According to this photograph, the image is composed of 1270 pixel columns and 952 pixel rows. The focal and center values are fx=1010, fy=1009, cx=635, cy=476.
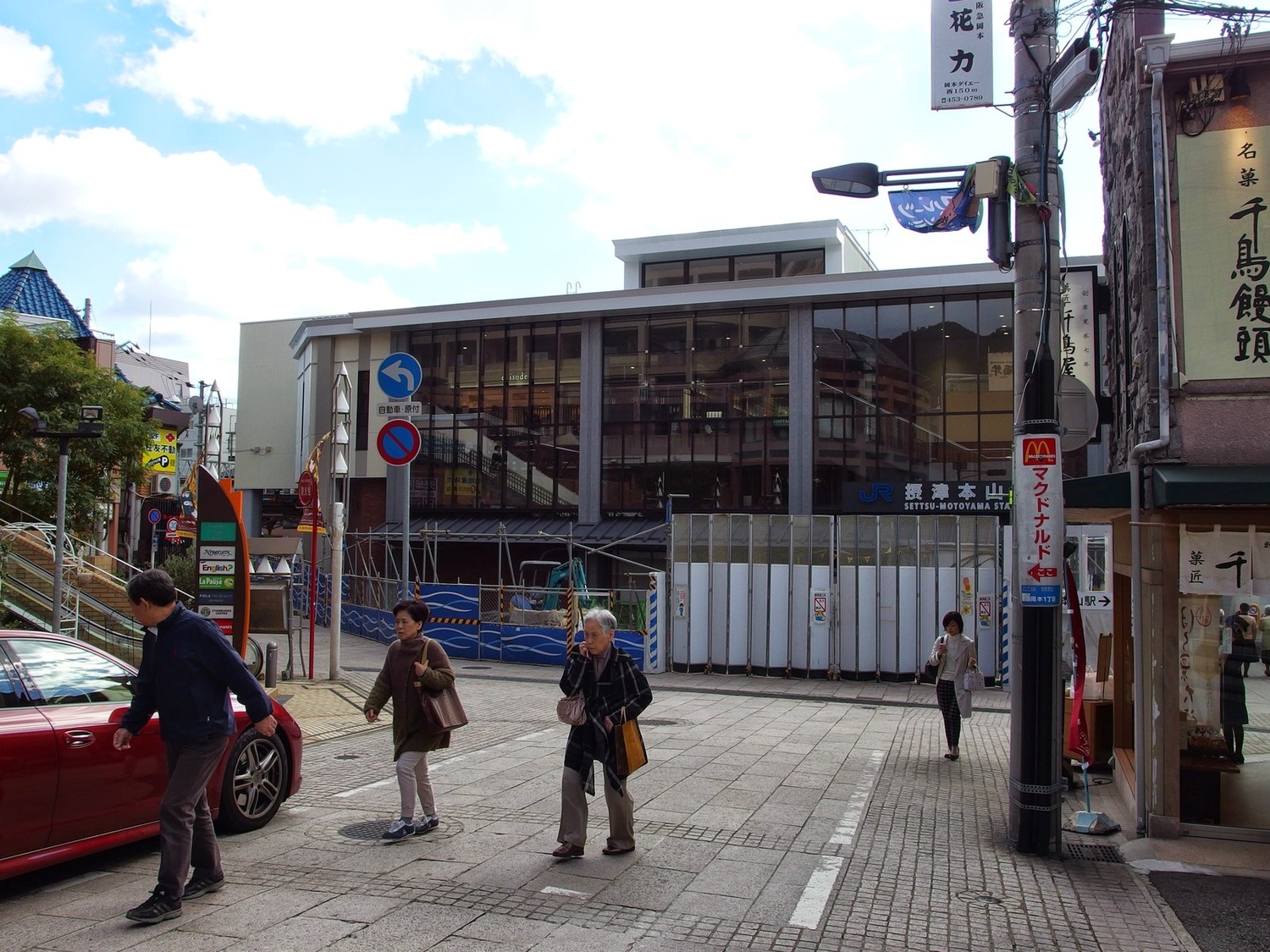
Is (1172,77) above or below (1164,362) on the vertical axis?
above

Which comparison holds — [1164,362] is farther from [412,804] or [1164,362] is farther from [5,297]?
[5,297]

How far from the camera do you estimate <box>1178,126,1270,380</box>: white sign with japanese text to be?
718cm

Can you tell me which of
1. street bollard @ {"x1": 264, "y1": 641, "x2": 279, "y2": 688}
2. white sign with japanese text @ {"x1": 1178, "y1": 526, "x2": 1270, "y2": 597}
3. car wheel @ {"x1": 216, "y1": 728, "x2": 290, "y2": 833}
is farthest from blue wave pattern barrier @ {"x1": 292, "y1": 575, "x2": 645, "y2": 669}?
white sign with japanese text @ {"x1": 1178, "y1": 526, "x2": 1270, "y2": 597}

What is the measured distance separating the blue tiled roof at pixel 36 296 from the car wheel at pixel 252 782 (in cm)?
3196

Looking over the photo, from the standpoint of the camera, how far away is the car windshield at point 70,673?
6027 mm

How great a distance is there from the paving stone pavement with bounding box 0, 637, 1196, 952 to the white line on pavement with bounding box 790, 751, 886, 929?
0.02 m

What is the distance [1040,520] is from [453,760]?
19.7 feet

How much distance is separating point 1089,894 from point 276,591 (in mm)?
15264

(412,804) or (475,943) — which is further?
(412,804)

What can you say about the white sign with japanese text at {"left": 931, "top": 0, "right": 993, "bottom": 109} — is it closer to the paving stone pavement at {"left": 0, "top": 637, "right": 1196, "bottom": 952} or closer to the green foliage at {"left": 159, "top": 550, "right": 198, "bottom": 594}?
the paving stone pavement at {"left": 0, "top": 637, "right": 1196, "bottom": 952}

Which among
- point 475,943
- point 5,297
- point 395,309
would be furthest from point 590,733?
point 5,297

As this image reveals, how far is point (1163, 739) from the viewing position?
7223 mm

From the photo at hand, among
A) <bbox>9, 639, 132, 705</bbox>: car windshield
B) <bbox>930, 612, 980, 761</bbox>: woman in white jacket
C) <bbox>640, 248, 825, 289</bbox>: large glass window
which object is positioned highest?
<bbox>640, 248, 825, 289</bbox>: large glass window

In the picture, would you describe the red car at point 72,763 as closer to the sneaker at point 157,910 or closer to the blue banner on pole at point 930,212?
the sneaker at point 157,910
